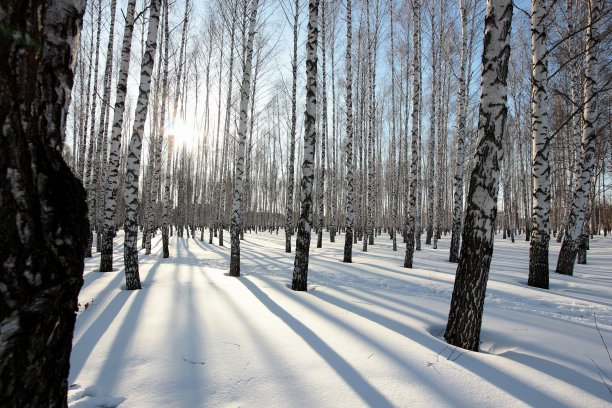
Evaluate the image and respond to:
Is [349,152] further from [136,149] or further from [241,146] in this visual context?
[136,149]

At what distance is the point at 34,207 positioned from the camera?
3.11 feet

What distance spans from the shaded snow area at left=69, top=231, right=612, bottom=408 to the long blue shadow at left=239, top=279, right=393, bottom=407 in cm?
1

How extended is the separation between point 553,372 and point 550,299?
3568mm

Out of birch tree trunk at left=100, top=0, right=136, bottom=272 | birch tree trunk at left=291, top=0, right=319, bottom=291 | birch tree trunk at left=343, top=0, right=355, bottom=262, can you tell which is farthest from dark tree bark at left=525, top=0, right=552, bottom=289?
birch tree trunk at left=100, top=0, right=136, bottom=272

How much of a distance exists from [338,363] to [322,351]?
252mm

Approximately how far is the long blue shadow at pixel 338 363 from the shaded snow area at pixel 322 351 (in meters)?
0.01

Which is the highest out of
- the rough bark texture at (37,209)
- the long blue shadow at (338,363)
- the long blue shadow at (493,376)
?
the rough bark texture at (37,209)

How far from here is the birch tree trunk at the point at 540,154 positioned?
6234mm

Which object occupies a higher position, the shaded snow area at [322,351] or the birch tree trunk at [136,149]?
the birch tree trunk at [136,149]

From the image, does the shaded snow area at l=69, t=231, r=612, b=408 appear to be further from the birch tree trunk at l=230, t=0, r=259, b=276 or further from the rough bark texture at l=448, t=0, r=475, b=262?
the rough bark texture at l=448, t=0, r=475, b=262

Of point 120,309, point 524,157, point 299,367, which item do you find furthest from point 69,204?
point 524,157

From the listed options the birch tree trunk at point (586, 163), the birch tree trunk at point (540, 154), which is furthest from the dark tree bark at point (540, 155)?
the birch tree trunk at point (586, 163)

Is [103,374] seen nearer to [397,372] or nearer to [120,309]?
[120,309]

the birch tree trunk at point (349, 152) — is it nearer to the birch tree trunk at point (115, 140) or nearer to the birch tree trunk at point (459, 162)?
the birch tree trunk at point (459, 162)
